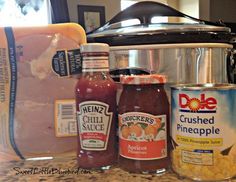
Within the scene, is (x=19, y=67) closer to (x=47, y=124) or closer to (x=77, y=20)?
(x=47, y=124)

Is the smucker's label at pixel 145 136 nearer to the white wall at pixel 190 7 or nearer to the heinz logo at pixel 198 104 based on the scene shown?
the heinz logo at pixel 198 104

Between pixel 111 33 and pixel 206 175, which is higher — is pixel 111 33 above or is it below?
above

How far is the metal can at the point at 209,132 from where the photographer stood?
1.55 feet

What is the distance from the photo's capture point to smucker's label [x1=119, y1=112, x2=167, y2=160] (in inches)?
20.1

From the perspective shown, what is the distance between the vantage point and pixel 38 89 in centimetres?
62

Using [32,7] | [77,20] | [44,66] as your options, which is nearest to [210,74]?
[44,66]

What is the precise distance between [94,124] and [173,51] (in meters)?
0.20

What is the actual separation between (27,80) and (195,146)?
33 cm

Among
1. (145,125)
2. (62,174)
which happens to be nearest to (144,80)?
(145,125)

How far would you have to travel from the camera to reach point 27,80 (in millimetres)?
616

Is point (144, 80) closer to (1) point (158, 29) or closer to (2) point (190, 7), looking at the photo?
(1) point (158, 29)

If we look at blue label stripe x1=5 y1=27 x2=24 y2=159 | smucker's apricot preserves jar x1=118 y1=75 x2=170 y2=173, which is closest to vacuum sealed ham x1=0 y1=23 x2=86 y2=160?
blue label stripe x1=5 y1=27 x2=24 y2=159

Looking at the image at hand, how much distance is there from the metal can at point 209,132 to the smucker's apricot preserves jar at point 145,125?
0.04 meters

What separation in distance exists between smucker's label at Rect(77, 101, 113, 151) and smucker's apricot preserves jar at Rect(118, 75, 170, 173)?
0.09ft
